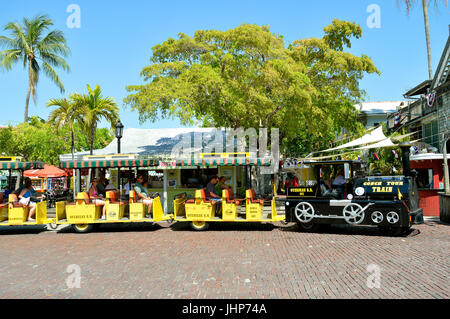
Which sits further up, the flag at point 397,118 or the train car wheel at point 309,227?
the flag at point 397,118

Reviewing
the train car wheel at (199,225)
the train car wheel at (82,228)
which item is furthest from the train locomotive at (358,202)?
the train car wheel at (82,228)

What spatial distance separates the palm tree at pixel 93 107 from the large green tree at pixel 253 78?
4.78ft

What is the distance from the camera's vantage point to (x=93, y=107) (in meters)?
17.1

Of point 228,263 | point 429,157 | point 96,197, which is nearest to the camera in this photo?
point 228,263

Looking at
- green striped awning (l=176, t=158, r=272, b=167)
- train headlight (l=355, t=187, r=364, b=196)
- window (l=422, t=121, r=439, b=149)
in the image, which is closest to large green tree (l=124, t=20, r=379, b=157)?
green striped awning (l=176, t=158, r=272, b=167)

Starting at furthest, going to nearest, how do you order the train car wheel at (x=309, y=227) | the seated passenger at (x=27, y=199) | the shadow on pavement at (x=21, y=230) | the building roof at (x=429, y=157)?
the building roof at (x=429, y=157)
the shadow on pavement at (x=21, y=230)
the seated passenger at (x=27, y=199)
the train car wheel at (x=309, y=227)

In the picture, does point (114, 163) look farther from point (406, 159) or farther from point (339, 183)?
point (406, 159)

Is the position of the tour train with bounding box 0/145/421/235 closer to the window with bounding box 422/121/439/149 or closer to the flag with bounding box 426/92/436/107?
the flag with bounding box 426/92/436/107

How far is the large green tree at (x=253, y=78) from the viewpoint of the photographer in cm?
1542

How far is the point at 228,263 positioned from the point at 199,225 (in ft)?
14.4

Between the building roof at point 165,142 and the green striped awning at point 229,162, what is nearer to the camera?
the green striped awning at point 229,162

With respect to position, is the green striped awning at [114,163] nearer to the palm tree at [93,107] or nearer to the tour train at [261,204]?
the tour train at [261,204]

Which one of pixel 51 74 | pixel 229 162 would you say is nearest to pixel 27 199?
pixel 229 162

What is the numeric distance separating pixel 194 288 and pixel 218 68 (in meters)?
12.7
